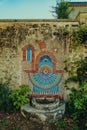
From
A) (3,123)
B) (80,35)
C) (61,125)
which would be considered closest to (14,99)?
(3,123)

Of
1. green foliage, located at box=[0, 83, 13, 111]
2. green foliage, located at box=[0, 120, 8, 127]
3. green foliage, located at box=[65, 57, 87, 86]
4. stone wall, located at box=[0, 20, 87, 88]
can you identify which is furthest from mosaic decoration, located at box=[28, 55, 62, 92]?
green foliage, located at box=[0, 120, 8, 127]

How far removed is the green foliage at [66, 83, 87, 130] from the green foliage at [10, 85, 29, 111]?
1604 millimetres

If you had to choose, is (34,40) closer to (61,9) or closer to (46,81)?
(46,81)

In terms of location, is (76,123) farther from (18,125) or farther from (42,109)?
(18,125)

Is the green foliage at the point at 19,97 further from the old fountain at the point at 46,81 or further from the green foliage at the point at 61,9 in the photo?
the green foliage at the point at 61,9

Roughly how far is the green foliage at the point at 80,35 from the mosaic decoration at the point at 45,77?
1.24 meters

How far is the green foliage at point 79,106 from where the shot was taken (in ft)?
31.3

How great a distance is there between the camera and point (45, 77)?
1079 cm

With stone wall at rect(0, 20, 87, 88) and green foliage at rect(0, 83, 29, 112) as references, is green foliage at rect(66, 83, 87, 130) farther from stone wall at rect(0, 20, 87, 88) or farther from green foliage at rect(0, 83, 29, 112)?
green foliage at rect(0, 83, 29, 112)

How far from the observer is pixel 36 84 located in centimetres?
1076

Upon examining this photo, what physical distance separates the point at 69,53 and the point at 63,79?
1002 mm

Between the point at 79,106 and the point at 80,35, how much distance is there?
266 centimetres

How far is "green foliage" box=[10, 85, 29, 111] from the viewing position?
994 centimetres

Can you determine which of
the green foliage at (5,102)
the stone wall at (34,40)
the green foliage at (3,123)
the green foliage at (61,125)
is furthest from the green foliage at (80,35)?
the green foliage at (3,123)
